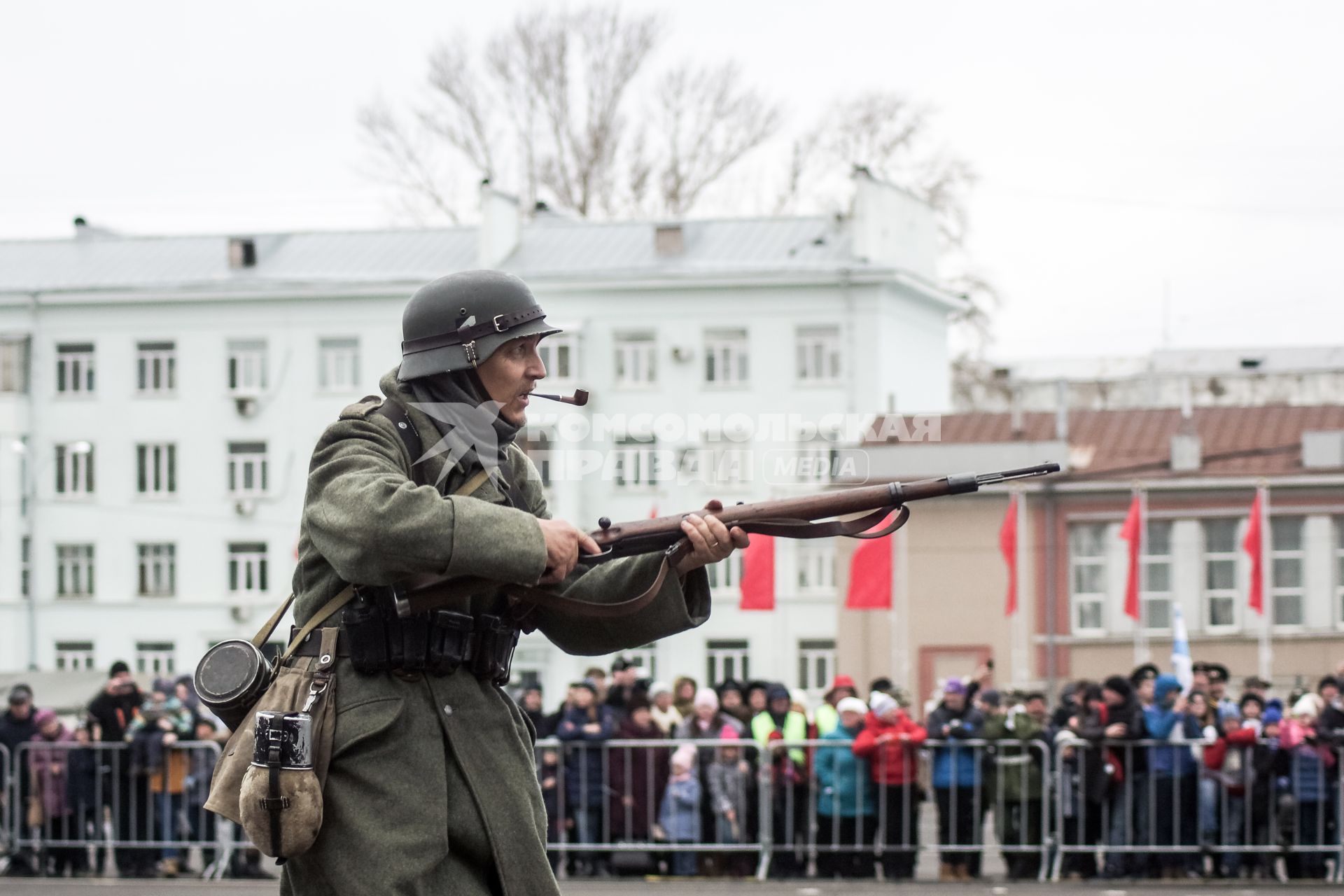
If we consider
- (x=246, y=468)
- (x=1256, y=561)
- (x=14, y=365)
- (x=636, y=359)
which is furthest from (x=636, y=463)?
(x=1256, y=561)

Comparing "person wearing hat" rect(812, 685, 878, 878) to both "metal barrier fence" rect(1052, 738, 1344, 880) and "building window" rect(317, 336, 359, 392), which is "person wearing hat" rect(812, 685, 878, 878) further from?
"building window" rect(317, 336, 359, 392)

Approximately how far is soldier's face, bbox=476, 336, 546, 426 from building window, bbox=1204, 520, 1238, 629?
32699 mm

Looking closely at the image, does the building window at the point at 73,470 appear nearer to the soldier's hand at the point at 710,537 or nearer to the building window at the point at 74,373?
the building window at the point at 74,373

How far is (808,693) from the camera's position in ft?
143

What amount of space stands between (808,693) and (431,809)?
4022 cm

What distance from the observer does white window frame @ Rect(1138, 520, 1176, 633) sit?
35656mm

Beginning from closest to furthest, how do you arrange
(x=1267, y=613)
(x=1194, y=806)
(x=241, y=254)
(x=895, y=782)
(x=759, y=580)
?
(x=1194, y=806), (x=895, y=782), (x=759, y=580), (x=1267, y=613), (x=241, y=254)

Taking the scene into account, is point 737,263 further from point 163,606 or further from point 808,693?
point 163,606

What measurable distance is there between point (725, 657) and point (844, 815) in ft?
104

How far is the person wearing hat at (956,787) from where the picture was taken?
1355 cm

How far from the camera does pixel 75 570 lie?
48719mm

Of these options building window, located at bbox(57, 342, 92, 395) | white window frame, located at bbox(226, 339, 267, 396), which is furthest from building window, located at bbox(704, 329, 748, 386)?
building window, located at bbox(57, 342, 92, 395)

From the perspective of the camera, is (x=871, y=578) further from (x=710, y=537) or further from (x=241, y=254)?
(x=241, y=254)

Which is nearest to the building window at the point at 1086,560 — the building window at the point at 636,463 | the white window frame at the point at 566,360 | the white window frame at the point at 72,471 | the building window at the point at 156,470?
the building window at the point at 636,463
